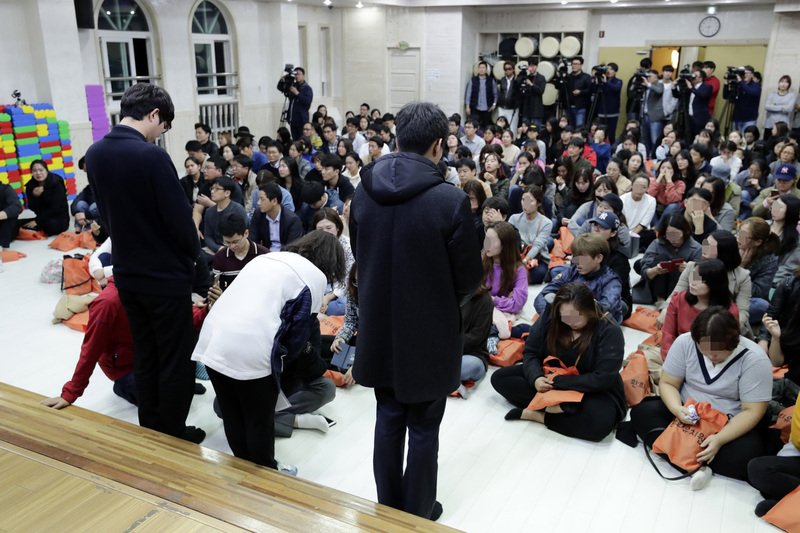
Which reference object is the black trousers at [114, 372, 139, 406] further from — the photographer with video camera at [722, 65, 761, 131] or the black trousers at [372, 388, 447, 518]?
the photographer with video camera at [722, 65, 761, 131]

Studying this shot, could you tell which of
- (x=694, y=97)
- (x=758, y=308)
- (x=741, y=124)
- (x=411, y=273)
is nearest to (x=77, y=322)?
(x=411, y=273)

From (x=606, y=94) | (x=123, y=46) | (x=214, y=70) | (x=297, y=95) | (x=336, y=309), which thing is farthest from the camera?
(x=606, y=94)

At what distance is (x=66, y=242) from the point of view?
637 cm

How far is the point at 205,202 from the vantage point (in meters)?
5.67

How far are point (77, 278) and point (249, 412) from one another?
128 inches

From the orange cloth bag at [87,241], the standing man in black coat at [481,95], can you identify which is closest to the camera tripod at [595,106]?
the standing man in black coat at [481,95]

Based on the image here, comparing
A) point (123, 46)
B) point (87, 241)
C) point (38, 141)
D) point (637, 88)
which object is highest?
point (123, 46)

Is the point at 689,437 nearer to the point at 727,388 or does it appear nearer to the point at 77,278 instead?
the point at 727,388

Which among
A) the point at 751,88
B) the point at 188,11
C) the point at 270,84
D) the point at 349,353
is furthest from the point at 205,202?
the point at 751,88

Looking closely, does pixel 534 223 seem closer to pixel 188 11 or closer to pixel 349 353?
pixel 349 353

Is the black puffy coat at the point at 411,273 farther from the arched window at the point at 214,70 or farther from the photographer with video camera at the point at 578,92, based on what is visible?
the photographer with video camera at the point at 578,92

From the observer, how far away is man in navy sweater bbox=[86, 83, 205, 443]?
237 centimetres

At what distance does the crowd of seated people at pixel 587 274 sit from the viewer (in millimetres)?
2867

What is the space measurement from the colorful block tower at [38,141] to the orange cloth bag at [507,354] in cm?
617
